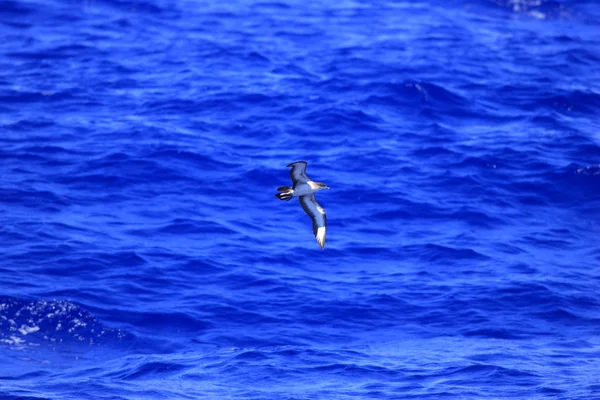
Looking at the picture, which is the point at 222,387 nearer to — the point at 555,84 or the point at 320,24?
the point at 555,84

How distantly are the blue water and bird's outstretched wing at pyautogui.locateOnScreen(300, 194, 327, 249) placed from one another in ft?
9.27

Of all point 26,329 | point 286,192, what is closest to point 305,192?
point 286,192

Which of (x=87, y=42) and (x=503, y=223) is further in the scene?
(x=87, y=42)

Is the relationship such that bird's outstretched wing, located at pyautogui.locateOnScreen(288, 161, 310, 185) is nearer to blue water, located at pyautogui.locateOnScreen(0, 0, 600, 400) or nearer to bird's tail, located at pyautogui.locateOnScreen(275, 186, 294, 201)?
bird's tail, located at pyautogui.locateOnScreen(275, 186, 294, 201)

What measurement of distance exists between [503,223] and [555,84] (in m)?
7.71

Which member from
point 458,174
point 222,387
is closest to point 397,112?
point 458,174

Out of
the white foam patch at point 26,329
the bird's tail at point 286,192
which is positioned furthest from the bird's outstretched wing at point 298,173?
the white foam patch at point 26,329

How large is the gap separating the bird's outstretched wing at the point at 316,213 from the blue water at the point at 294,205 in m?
2.83

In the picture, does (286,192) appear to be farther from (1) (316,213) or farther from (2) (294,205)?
(2) (294,205)

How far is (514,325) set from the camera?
19.8 m

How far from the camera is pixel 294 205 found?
77.2 ft

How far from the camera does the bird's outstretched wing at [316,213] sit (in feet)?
54.2

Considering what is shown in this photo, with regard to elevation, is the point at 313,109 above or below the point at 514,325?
above

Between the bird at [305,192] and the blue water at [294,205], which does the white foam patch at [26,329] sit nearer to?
the blue water at [294,205]
